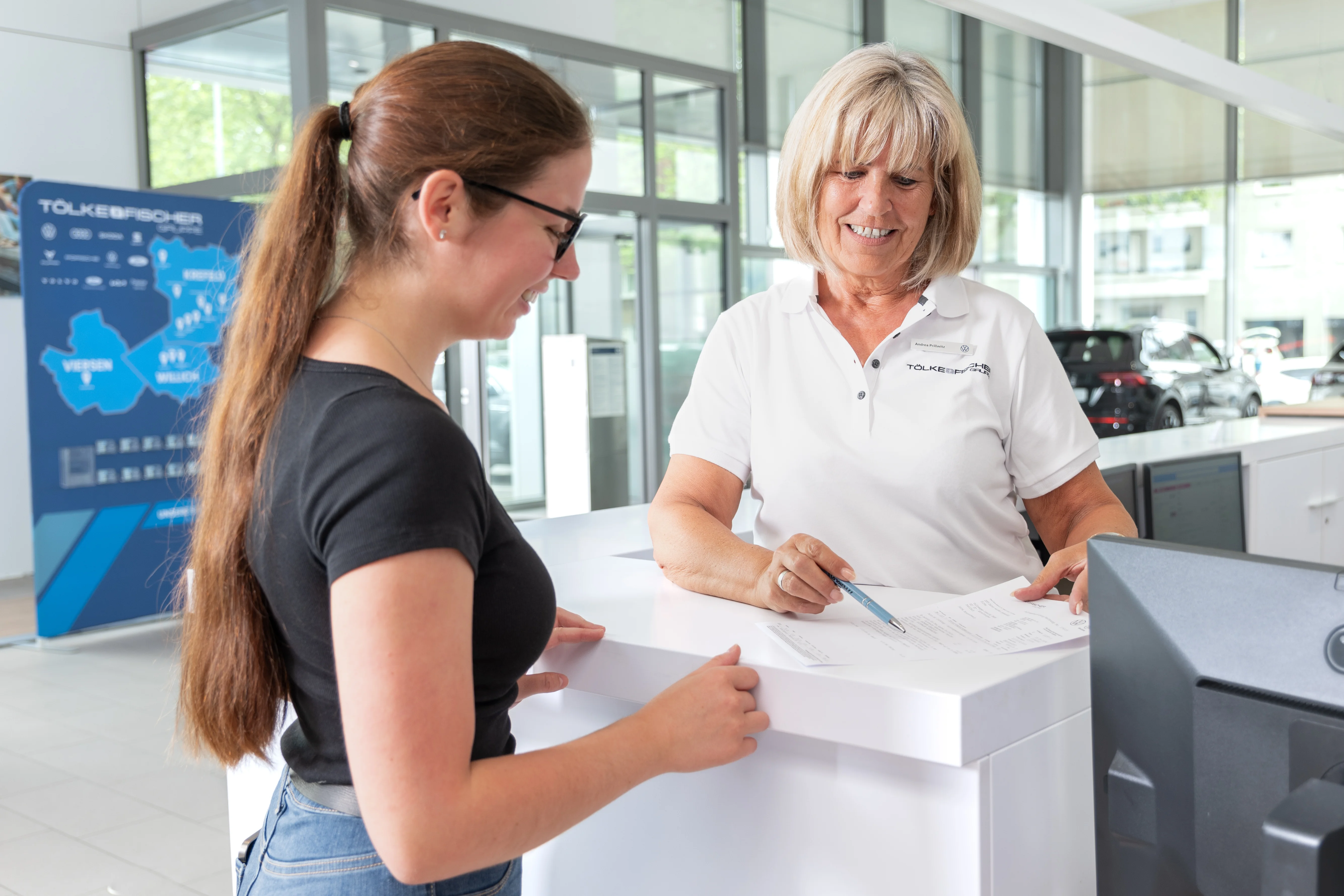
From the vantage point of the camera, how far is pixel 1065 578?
1495 mm

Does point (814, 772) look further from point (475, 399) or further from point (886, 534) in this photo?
point (475, 399)

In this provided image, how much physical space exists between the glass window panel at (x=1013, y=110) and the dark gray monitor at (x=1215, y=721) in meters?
13.6

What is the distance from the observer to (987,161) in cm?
1389

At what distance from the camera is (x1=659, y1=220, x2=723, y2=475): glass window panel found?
23.6ft

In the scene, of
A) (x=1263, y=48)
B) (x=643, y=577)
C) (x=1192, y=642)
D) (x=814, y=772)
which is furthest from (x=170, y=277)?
(x=1263, y=48)

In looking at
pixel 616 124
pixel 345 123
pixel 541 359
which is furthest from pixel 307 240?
pixel 541 359

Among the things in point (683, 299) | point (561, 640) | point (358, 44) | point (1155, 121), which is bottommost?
point (561, 640)

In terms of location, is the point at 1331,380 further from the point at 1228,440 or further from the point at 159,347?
the point at 159,347

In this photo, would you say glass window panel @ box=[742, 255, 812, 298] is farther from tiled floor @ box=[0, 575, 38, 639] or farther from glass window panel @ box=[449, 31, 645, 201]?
tiled floor @ box=[0, 575, 38, 639]

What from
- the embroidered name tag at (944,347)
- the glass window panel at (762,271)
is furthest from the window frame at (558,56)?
the embroidered name tag at (944,347)

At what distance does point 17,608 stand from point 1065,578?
5.71m

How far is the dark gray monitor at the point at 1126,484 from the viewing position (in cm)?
295

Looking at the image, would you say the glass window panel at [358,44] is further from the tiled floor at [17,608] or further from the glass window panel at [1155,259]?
the glass window panel at [1155,259]

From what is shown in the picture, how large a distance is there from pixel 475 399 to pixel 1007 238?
10002 millimetres
